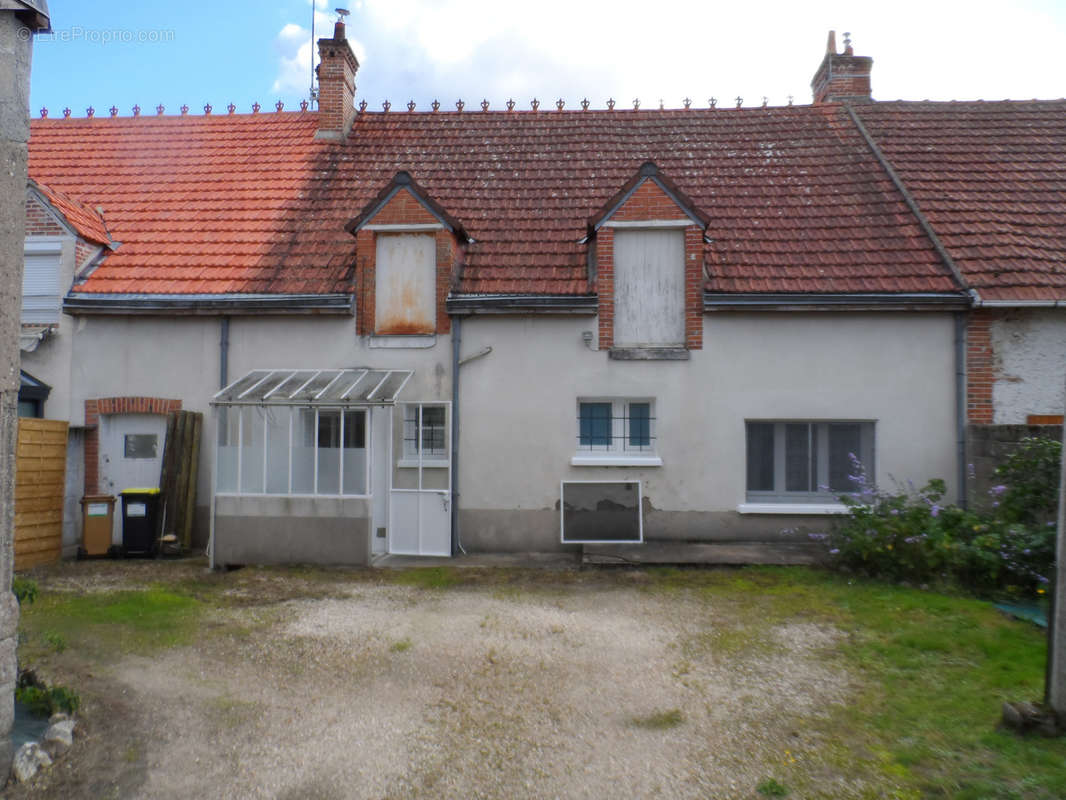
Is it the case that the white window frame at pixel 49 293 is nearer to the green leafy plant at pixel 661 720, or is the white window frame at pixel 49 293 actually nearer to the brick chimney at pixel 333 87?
the brick chimney at pixel 333 87

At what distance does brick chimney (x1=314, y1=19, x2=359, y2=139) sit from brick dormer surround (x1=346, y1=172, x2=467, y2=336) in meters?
4.01

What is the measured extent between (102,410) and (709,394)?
28.7ft

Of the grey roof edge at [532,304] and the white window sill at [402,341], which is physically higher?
the grey roof edge at [532,304]

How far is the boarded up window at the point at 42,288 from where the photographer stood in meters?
10.5

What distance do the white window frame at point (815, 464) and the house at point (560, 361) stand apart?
1.3 inches

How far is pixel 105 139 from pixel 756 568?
14111 mm

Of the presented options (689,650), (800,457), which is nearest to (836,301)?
(800,457)

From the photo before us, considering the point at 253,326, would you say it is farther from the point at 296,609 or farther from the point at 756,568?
the point at 756,568

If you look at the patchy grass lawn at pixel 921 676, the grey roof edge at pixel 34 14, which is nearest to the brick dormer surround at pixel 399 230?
the patchy grass lawn at pixel 921 676

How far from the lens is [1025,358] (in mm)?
9773

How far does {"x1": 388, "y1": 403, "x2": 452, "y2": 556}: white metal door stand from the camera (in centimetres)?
990

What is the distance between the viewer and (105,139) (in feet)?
45.6

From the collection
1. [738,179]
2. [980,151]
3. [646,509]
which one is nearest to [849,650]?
[646,509]

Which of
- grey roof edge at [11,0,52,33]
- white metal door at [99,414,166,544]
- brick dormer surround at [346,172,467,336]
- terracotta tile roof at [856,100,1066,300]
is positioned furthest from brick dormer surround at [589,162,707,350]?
grey roof edge at [11,0,52,33]
